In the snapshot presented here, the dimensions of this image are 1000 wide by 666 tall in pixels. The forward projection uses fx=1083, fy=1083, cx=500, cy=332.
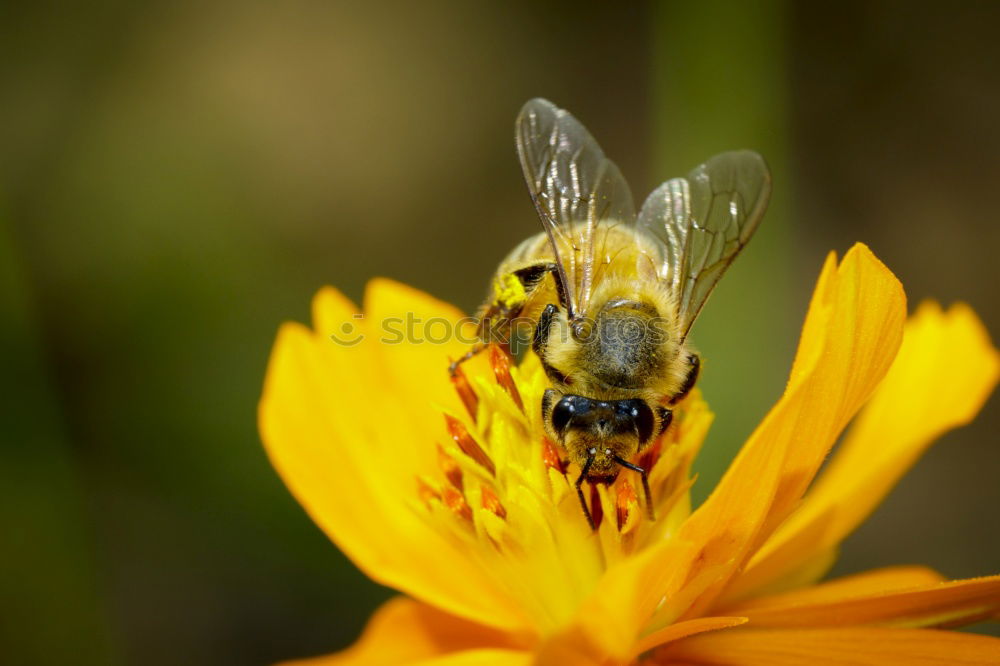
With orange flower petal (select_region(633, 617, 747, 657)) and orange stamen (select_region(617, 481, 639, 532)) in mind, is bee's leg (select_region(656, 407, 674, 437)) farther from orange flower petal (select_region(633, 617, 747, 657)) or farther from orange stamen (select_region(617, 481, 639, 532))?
orange flower petal (select_region(633, 617, 747, 657))

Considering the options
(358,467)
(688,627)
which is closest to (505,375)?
(358,467)

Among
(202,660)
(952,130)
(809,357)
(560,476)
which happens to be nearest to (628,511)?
(560,476)

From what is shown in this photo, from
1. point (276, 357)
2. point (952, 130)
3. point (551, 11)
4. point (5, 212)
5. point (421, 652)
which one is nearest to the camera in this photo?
point (421, 652)

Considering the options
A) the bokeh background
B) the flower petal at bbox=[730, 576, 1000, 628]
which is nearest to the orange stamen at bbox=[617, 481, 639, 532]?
the flower petal at bbox=[730, 576, 1000, 628]

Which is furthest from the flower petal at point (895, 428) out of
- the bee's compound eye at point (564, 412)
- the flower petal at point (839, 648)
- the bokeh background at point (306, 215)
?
the bokeh background at point (306, 215)

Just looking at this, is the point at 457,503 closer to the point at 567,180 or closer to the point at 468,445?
the point at 468,445

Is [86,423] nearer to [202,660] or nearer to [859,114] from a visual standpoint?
[202,660]
